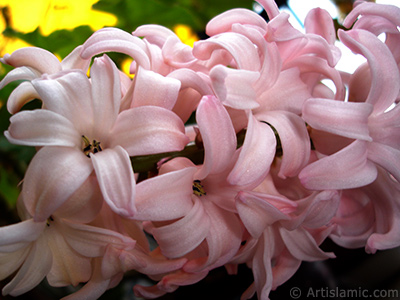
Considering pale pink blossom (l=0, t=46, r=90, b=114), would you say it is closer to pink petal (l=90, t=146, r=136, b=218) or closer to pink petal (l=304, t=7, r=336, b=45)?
pink petal (l=90, t=146, r=136, b=218)

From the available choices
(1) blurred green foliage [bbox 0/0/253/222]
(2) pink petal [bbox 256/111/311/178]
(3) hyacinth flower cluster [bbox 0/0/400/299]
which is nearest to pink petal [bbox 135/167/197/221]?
(3) hyacinth flower cluster [bbox 0/0/400/299]

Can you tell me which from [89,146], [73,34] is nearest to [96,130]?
[89,146]

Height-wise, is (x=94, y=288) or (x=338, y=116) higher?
(x=338, y=116)

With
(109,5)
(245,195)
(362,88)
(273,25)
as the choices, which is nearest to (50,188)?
(245,195)

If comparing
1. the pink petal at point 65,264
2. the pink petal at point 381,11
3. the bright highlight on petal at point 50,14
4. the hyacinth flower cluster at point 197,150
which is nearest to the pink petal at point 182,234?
the hyacinth flower cluster at point 197,150

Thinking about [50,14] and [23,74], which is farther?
Answer: [50,14]

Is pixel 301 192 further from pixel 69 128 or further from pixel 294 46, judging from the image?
pixel 69 128

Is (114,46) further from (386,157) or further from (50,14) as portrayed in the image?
(50,14)
